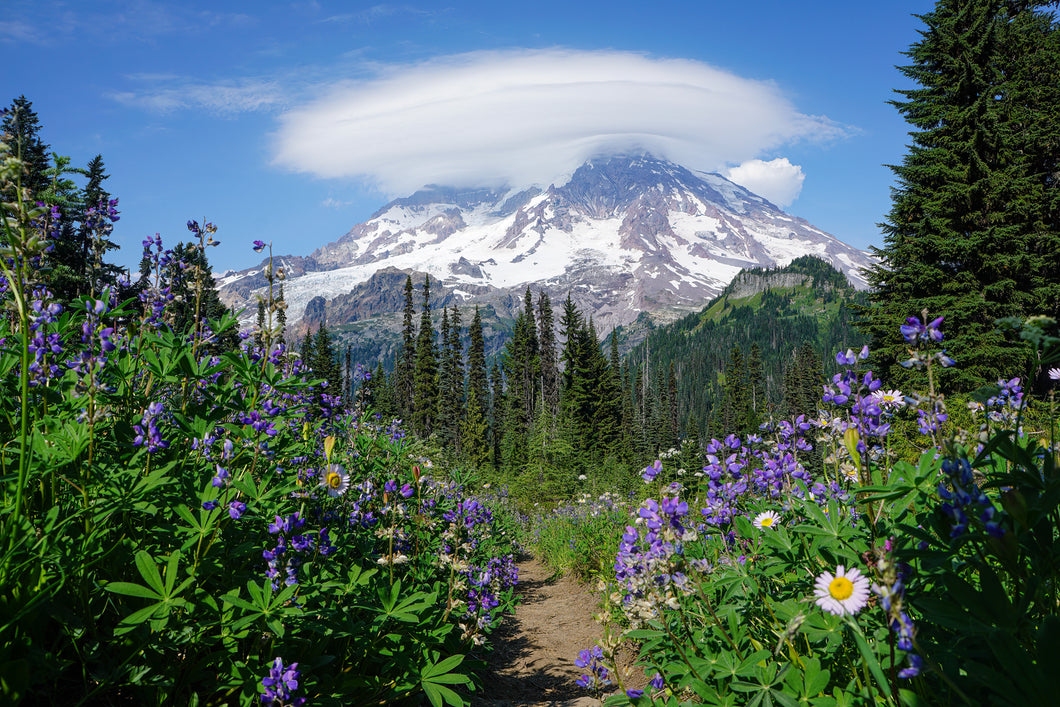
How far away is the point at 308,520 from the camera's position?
3145 mm

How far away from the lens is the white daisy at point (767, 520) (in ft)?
9.61

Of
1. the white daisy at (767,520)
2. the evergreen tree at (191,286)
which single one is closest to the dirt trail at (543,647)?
the white daisy at (767,520)

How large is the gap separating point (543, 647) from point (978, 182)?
23.1 m

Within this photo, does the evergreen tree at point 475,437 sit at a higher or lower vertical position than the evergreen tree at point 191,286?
lower

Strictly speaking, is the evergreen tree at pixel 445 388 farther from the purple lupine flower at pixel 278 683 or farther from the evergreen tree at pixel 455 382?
the purple lupine flower at pixel 278 683

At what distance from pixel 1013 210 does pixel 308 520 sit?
83.1 ft

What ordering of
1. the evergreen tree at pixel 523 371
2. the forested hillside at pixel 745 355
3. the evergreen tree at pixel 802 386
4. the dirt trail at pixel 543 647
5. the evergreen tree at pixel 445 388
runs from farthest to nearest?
the forested hillside at pixel 745 355, the evergreen tree at pixel 802 386, the evergreen tree at pixel 523 371, the evergreen tree at pixel 445 388, the dirt trail at pixel 543 647

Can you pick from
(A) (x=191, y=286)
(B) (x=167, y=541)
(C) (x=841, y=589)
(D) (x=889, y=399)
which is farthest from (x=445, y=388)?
(C) (x=841, y=589)

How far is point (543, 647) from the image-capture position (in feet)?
19.2

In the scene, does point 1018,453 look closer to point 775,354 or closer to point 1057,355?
point 1057,355

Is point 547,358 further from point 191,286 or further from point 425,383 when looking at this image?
point 191,286

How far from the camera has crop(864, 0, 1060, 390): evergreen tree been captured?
1864 centimetres

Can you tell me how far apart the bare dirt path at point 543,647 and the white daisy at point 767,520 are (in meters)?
1.93

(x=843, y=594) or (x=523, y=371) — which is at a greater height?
(x=843, y=594)
